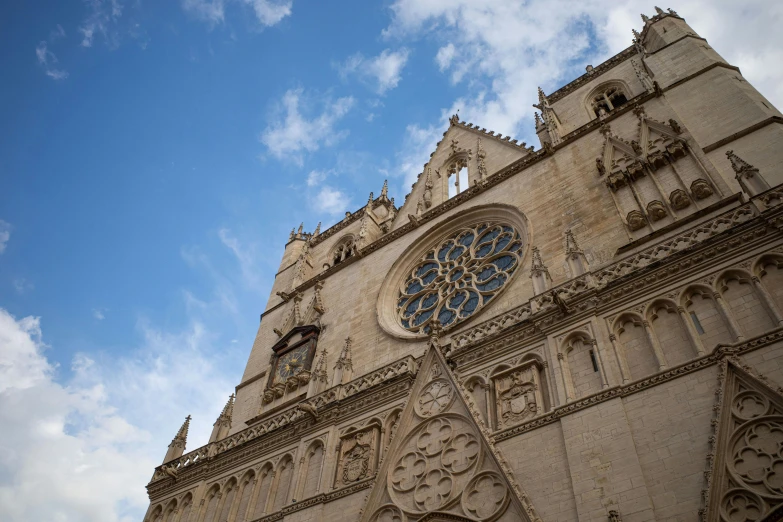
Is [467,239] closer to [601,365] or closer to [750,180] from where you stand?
[750,180]

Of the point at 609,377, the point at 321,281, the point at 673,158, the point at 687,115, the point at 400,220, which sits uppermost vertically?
the point at 400,220

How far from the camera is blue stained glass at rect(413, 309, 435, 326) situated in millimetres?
15866

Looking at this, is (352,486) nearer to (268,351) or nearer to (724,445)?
(724,445)

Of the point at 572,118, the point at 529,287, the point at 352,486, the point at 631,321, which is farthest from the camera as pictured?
the point at 572,118

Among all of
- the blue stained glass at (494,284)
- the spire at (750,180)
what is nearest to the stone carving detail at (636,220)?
the spire at (750,180)

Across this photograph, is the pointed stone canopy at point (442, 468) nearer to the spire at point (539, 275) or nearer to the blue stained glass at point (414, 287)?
the spire at point (539, 275)

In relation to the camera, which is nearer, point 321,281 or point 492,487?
point 492,487

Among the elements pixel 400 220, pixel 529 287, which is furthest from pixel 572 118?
pixel 529 287

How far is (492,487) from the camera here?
9586mm

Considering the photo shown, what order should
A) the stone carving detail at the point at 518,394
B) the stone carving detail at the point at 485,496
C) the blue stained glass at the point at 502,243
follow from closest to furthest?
the stone carving detail at the point at 485,496, the stone carving detail at the point at 518,394, the blue stained glass at the point at 502,243

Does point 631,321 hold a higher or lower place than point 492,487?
higher

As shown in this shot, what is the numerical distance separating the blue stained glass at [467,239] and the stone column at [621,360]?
7.35 metres

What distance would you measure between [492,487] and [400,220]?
41.5 feet

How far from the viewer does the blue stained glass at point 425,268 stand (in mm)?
17595
